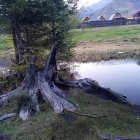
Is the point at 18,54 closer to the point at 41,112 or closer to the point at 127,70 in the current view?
the point at 41,112

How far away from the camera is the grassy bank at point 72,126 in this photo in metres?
12.6

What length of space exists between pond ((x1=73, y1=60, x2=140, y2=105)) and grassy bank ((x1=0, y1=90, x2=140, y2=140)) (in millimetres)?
5520

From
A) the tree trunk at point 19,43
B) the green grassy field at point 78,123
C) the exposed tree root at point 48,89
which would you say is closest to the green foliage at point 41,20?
the tree trunk at point 19,43

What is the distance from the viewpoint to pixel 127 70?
30.6 metres

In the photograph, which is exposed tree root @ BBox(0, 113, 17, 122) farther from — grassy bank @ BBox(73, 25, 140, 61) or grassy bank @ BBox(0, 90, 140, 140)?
grassy bank @ BBox(73, 25, 140, 61)

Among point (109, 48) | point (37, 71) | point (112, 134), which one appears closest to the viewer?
point (112, 134)

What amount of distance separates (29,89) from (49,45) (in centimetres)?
540

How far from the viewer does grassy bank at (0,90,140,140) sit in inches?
494

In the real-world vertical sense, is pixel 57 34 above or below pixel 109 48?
above

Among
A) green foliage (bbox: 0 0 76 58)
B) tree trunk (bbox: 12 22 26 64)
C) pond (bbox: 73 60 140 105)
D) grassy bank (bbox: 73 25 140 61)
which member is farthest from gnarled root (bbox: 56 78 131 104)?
grassy bank (bbox: 73 25 140 61)

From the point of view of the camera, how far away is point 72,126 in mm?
12773

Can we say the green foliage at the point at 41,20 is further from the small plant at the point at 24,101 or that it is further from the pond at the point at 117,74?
the small plant at the point at 24,101

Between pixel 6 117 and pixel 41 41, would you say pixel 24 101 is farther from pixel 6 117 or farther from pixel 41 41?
pixel 41 41

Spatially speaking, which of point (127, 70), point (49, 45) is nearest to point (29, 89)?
point (49, 45)
